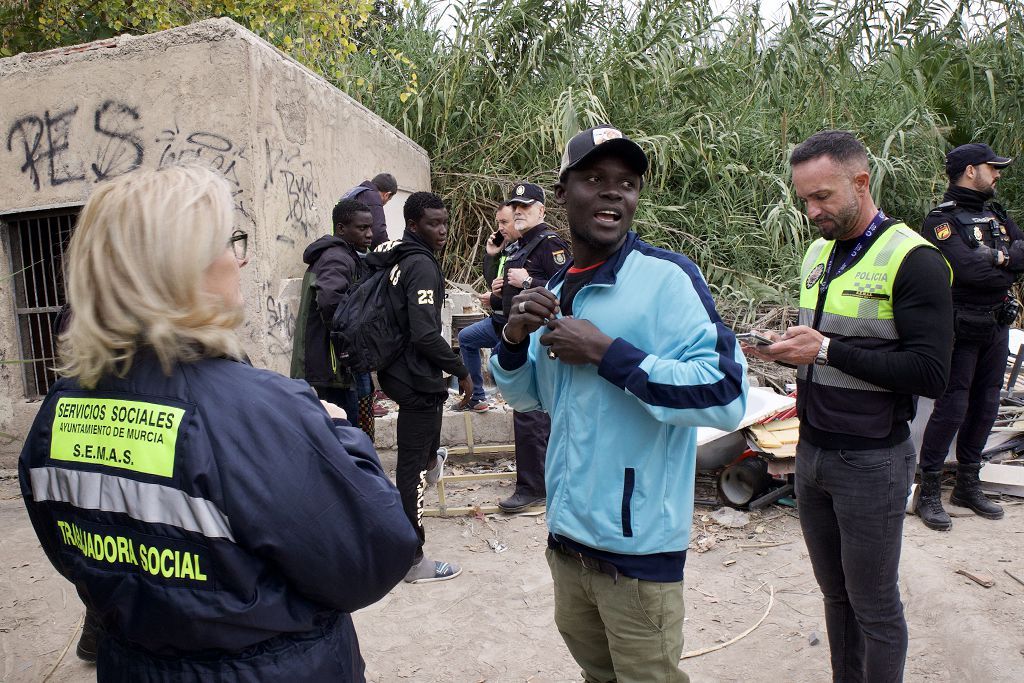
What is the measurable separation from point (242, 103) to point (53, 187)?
1982mm

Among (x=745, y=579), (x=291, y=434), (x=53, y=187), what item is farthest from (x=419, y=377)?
(x=53, y=187)

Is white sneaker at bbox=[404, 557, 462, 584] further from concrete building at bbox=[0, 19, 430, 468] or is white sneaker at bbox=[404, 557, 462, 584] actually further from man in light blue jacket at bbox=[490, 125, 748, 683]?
man in light blue jacket at bbox=[490, 125, 748, 683]

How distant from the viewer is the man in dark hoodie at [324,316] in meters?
4.17

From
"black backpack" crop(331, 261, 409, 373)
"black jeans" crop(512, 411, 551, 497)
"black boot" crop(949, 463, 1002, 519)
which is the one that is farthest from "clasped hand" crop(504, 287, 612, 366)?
"black boot" crop(949, 463, 1002, 519)

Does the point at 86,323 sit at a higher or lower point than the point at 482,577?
higher

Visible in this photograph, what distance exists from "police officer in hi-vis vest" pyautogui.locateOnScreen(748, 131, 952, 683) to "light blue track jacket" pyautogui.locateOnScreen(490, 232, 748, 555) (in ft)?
1.97

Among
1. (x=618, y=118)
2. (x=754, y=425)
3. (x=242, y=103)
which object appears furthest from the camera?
(x=618, y=118)

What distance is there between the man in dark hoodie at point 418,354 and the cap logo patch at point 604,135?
6.54 feet

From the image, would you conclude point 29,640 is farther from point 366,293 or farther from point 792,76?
point 792,76

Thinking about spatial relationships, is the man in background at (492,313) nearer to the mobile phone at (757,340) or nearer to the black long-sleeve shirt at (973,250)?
the mobile phone at (757,340)

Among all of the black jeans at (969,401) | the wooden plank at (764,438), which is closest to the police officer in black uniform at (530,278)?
the wooden plank at (764,438)

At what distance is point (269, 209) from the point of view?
5367mm

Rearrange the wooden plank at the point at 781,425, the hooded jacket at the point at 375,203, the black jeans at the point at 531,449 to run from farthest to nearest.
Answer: the hooded jacket at the point at 375,203
the black jeans at the point at 531,449
the wooden plank at the point at 781,425

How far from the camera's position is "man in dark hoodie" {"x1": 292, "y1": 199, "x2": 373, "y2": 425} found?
13.7 feet
